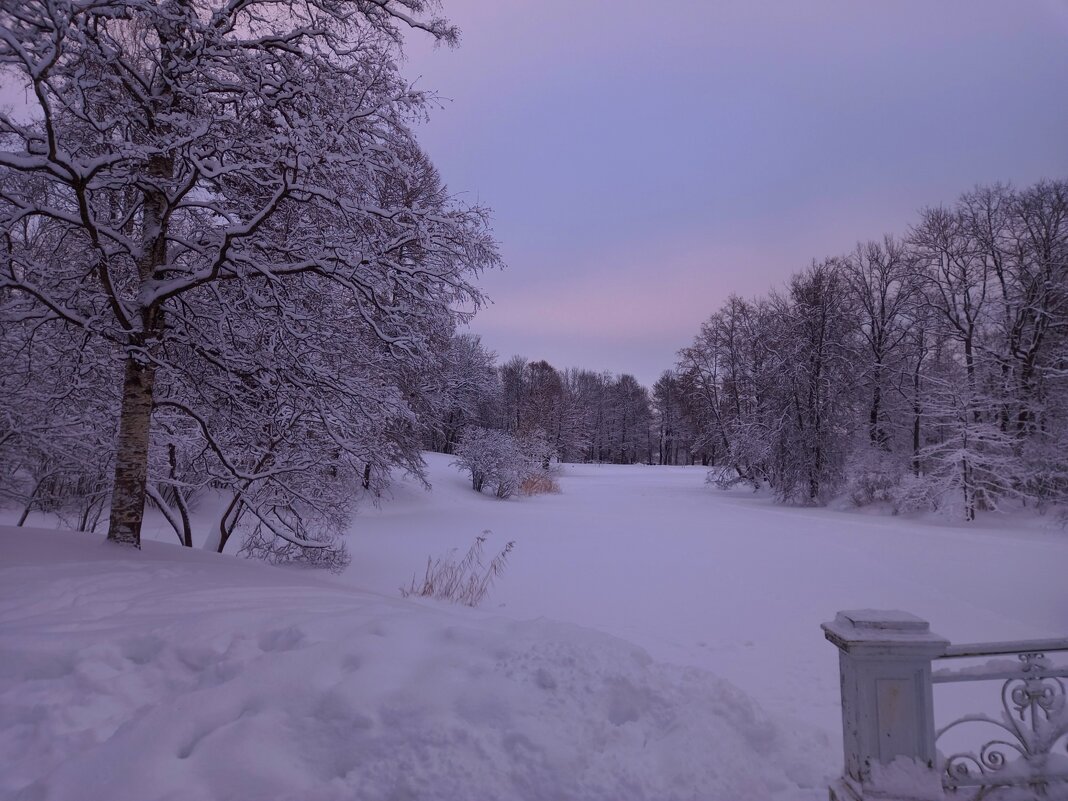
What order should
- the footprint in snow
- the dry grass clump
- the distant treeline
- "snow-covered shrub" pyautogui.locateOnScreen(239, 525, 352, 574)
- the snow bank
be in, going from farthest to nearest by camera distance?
the dry grass clump, the distant treeline, "snow-covered shrub" pyautogui.locateOnScreen(239, 525, 352, 574), the footprint in snow, the snow bank

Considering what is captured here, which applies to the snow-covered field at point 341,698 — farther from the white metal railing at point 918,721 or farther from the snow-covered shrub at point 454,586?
the snow-covered shrub at point 454,586

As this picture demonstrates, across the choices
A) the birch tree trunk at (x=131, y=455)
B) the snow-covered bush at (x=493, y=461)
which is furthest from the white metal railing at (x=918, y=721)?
the snow-covered bush at (x=493, y=461)

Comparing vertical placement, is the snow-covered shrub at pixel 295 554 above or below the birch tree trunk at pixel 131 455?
below

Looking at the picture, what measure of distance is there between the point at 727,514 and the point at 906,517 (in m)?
5.80

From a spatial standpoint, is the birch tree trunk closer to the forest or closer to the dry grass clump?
the forest

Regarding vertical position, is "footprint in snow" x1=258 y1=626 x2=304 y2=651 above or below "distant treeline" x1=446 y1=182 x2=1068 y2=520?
below

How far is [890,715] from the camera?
2.54 meters

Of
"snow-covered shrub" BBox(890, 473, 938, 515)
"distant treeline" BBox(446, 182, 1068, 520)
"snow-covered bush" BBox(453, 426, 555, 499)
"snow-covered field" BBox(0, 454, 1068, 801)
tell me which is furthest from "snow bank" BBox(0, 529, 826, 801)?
"snow-covered bush" BBox(453, 426, 555, 499)

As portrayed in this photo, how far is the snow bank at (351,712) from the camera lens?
97.4 inches

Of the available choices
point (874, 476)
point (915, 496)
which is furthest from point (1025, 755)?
point (874, 476)

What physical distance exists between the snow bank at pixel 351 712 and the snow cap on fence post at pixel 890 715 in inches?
17.0

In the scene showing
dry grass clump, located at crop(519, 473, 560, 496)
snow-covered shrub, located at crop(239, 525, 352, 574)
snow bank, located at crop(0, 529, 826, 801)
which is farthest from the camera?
dry grass clump, located at crop(519, 473, 560, 496)

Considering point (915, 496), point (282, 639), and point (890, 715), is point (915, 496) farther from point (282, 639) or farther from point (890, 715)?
point (282, 639)

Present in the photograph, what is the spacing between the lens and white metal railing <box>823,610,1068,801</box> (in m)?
2.51
